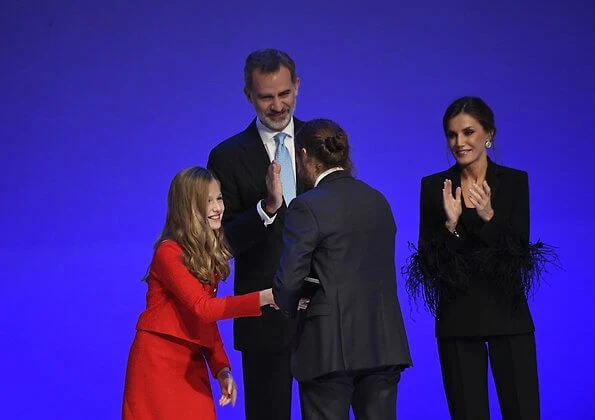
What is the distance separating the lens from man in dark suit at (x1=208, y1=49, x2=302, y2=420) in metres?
3.52

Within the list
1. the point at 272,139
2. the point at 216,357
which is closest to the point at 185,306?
the point at 216,357

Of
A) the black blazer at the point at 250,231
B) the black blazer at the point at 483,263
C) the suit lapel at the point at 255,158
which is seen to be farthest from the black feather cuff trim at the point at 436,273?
the suit lapel at the point at 255,158

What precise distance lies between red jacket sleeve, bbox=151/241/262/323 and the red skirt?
0.14 m

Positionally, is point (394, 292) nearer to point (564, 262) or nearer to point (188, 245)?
point (188, 245)

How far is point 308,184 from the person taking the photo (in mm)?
3156

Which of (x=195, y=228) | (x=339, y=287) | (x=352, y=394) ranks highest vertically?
(x=195, y=228)

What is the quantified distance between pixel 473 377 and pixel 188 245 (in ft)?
3.38

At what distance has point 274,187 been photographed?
11.2 feet

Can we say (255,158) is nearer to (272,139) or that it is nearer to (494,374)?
(272,139)

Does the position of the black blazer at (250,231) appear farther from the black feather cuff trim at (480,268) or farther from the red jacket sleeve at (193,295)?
the black feather cuff trim at (480,268)

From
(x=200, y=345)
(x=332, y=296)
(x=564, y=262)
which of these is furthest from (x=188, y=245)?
(x=564, y=262)

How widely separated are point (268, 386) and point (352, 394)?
0.49m

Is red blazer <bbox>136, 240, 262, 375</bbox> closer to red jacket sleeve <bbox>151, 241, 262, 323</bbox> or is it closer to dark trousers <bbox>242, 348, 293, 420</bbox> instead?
red jacket sleeve <bbox>151, 241, 262, 323</bbox>

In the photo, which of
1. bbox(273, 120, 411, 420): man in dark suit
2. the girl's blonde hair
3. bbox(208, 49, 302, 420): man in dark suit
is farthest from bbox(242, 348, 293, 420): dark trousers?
bbox(273, 120, 411, 420): man in dark suit
